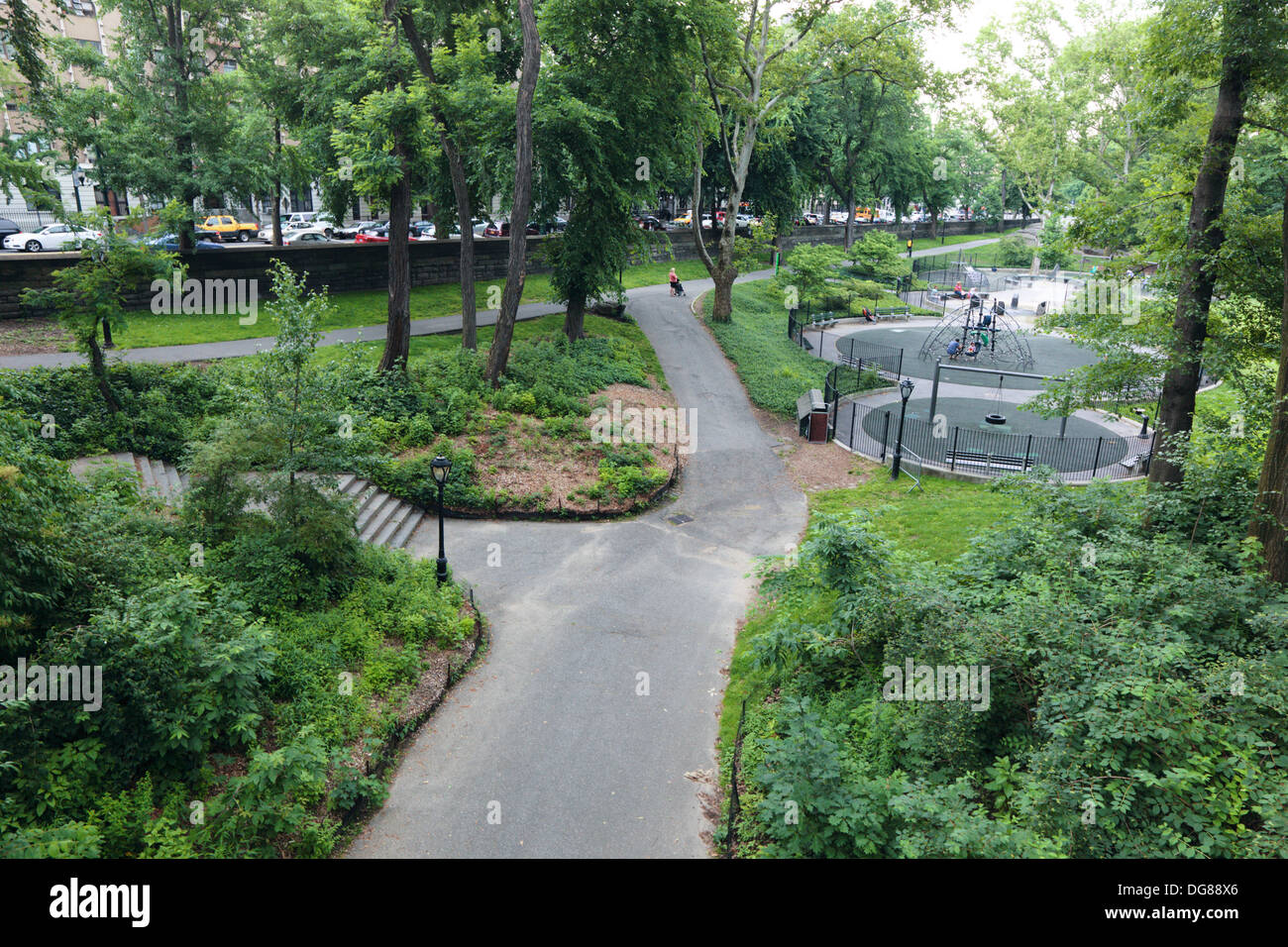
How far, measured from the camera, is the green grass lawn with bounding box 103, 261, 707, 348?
24.5 meters

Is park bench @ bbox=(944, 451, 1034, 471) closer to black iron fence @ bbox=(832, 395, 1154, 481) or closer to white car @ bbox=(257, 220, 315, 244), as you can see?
black iron fence @ bbox=(832, 395, 1154, 481)

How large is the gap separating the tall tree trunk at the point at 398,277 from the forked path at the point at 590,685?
258 inches

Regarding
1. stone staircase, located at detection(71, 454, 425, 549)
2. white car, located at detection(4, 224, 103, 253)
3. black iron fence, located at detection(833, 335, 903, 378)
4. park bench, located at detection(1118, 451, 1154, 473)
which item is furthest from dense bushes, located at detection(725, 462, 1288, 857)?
white car, located at detection(4, 224, 103, 253)

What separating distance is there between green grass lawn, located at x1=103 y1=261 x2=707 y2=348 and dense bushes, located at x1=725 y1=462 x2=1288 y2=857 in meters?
14.1

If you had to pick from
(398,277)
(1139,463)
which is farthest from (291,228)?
(1139,463)

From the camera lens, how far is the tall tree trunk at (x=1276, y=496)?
10.2 m

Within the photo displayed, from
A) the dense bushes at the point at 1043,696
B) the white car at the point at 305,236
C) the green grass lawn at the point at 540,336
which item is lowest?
the dense bushes at the point at 1043,696

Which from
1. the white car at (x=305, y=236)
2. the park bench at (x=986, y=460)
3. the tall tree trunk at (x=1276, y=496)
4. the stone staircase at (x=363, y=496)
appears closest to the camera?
the tall tree trunk at (x=1276, y=496)

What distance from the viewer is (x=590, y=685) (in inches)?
487

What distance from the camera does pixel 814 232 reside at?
61.1m

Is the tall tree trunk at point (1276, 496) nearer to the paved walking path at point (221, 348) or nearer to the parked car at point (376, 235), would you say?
the paved walking path at point (221, 348)

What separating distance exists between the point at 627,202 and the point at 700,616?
1573 cm

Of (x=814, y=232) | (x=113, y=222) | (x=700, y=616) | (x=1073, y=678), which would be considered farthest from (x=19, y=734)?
(x=814, y=232)

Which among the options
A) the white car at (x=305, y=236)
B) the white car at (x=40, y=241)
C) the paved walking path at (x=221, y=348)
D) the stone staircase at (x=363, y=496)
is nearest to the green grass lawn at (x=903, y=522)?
the stone staircase at (x=363, y=496)
